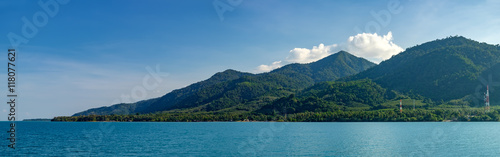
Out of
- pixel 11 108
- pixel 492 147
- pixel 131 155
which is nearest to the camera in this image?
pixel 11 108

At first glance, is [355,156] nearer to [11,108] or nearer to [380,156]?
[380,156]

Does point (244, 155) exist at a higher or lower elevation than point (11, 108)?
lower

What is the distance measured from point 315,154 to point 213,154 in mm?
23405

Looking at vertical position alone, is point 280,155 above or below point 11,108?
below

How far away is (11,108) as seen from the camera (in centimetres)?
5359

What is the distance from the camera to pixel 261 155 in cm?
7875

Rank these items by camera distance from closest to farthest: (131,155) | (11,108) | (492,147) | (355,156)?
(11,108), (355,156), (131,155), (492,147)

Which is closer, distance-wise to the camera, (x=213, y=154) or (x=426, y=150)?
(x=213, y=154)

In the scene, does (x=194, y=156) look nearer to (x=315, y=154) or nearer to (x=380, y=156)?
(x=315, y=154)

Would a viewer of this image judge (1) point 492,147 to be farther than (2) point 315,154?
Yes

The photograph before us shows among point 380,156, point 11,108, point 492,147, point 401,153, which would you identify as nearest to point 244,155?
point 380,156

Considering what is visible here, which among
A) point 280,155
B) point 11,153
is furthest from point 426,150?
point 11,153

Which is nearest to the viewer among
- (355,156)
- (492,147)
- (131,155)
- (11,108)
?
(11,108)

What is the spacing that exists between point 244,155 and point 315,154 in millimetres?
16084
